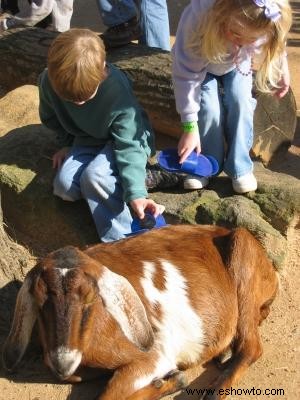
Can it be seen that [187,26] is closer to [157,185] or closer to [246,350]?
[157,185]

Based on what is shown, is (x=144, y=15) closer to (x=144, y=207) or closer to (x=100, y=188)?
(x=100, y=188)

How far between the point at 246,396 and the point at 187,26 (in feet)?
7.67

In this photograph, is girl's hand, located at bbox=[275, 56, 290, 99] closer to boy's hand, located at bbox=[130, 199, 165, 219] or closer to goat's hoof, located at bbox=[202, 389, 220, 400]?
boy's hand, located at bbox=[130, 199, 165, 219]

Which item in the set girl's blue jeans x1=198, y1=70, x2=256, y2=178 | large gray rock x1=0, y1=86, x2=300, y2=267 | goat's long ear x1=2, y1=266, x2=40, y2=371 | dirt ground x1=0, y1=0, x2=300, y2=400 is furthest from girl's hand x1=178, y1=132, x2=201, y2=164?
goat's long ear x1=2, y1=266, x2=40, y2=371

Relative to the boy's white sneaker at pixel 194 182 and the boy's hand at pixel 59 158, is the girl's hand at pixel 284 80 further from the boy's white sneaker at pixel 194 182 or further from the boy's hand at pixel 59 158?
the boy's hand at pixel 59 158

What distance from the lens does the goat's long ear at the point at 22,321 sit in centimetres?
346

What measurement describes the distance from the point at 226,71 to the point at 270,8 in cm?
77

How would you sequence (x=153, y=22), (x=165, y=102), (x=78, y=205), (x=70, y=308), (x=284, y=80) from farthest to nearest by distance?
(x=153, y=22) → (x=165, y=102) → (x=78, y=205) → (x=284, y=80) → (x=70, y=308)

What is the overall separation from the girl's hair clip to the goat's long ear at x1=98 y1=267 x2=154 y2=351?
5.92 ft

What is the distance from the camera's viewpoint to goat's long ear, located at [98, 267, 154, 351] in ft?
11.5

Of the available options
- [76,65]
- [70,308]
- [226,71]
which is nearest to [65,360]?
[70,308]

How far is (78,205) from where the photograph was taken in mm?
5094

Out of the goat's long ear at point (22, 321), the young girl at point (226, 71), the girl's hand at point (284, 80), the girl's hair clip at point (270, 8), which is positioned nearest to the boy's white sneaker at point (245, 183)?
the young girl at point (226, 71)

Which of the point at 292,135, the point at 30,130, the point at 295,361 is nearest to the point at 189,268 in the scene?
the point at 295,361
